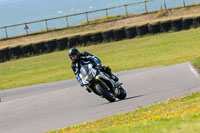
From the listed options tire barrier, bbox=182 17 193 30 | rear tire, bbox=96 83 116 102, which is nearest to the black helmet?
rear tire, bbox=96 83 116 102

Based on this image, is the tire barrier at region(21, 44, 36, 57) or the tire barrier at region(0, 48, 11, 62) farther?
the tire barrier at region(21, 44, 36, 57)

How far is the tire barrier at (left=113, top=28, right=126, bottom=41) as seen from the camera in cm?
3369

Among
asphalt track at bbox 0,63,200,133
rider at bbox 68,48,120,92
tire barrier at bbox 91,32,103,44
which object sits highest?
rider at bbox 68,48,120,92

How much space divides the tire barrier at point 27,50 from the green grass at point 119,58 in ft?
3.07


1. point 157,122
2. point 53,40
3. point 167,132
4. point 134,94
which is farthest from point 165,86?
point 53,40

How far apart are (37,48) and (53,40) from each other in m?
1.45

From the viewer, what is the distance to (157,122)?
23.3 ft

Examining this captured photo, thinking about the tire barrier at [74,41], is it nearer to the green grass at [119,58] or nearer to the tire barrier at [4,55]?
the green grass at [119,58]

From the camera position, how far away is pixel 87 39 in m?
34.7

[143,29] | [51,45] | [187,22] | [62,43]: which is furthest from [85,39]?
[187,22]

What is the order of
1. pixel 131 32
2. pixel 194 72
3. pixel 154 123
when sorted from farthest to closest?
pixel 131 32 < pixel 194 72 < pixel 154 123

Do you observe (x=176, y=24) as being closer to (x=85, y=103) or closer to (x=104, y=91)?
(x=85, y=103)

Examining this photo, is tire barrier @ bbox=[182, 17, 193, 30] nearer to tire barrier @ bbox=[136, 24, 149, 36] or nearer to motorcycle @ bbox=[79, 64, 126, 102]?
tire barrier @ bbox=[136, 24, 149, 36]

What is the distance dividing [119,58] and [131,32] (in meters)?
6.62
